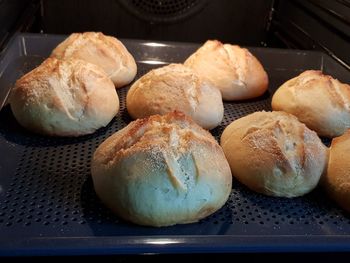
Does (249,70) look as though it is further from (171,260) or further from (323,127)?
(171,260)

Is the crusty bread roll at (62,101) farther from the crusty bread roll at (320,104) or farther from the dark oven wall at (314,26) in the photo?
the dark oven wall at (314,26)

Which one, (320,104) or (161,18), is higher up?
(161,18)

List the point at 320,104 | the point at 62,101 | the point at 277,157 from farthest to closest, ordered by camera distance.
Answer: the point at 320,104 → the point at 62,101 → the point at 277,157

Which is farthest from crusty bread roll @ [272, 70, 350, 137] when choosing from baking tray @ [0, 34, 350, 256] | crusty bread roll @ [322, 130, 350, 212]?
crusty bread roll @ [322, 130, 350, 212]

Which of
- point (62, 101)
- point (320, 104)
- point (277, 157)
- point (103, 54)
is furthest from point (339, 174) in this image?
point (103, 54)

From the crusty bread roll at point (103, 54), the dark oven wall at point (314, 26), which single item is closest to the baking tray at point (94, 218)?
the crusty bread roll at point (103, 54)

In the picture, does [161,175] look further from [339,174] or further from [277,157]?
[339,174]

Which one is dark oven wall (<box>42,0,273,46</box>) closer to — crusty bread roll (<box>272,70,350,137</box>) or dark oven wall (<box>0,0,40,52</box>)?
dark oven wall (<box>0,0,40,52</box>)
